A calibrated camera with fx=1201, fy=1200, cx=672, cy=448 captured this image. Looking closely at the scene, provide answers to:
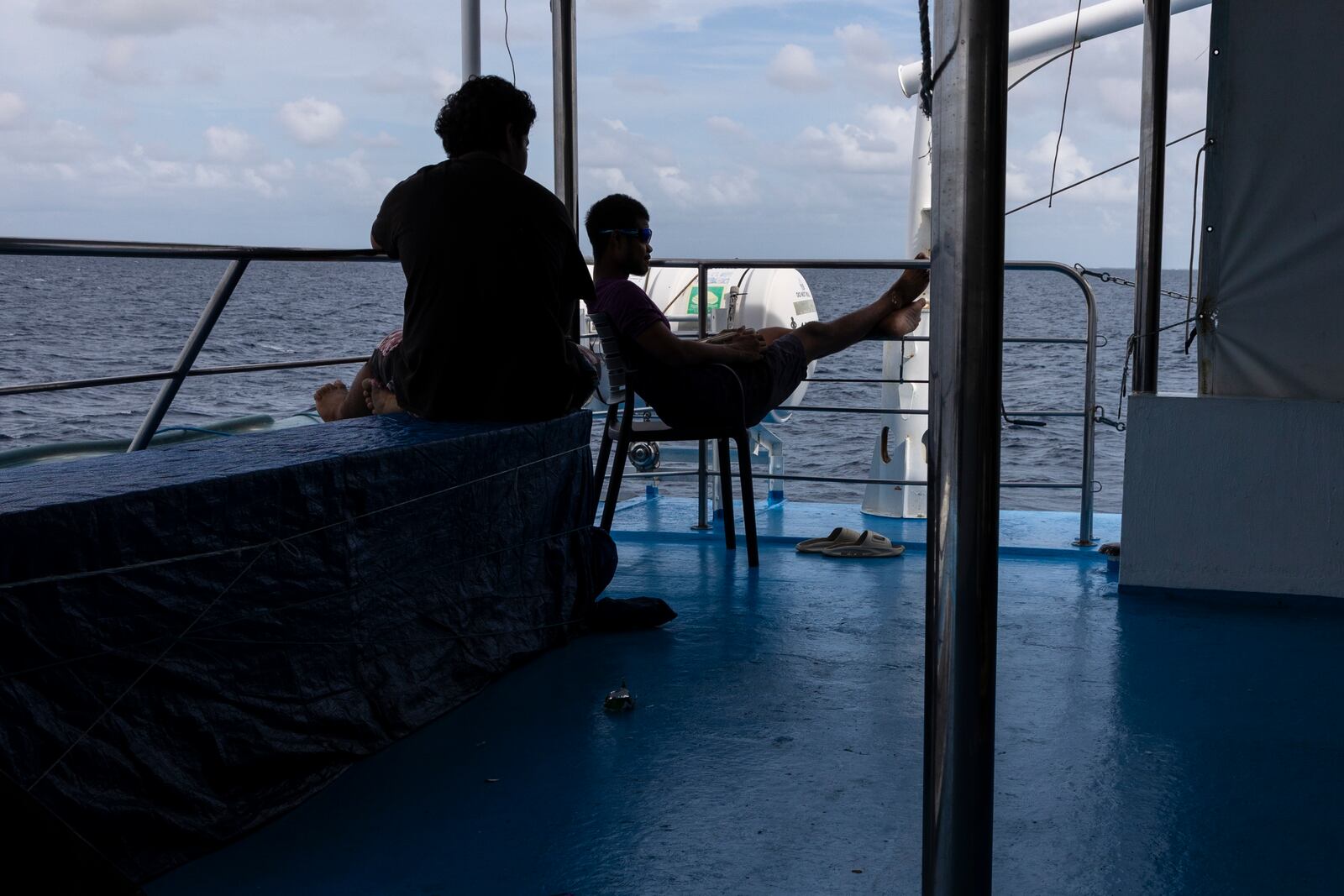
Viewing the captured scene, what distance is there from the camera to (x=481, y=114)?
3.00 metres

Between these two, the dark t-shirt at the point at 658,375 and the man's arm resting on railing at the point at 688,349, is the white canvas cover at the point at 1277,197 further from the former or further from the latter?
the dark t-shirt at the point at 658,375

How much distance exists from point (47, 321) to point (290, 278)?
39792mm

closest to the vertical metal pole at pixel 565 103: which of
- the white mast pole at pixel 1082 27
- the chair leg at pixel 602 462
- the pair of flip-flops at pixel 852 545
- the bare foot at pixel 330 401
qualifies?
the chair leg at pixel 602 462

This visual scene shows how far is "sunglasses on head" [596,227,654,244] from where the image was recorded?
385 centimetres

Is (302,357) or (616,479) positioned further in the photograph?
(302,357)

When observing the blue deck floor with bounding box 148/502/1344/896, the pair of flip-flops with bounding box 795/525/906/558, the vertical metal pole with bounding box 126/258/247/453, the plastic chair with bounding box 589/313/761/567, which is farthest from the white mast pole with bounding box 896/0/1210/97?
the vertical metal pole with bounding box 126/258/247/453

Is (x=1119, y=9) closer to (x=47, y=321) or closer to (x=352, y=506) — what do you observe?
(x=352, y=506)

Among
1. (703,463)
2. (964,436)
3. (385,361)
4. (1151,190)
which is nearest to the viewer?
(964,436)

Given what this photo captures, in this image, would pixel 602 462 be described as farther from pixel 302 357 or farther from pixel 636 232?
pixel 302 357

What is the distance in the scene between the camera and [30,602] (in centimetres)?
159

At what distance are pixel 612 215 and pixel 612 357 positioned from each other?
48cm

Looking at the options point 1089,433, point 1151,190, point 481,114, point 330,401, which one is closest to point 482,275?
point 481,114

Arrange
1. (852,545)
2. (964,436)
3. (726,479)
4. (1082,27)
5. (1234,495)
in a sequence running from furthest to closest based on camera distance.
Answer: (1082,27)
(852,545)
(726,479)
(1234,495)
(964,436)

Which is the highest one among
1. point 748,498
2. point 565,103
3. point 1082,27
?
point 1082,27
